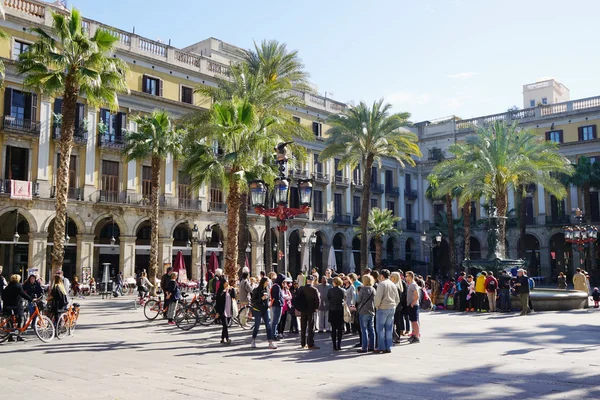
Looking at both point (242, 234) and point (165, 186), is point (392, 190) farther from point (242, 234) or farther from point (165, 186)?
point (242, 234)

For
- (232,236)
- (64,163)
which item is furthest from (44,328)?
(64,163)

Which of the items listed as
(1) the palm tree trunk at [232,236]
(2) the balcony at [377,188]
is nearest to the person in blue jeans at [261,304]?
(1) the palm tree trunk at [232,236]

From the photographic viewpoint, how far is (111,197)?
3494 cm

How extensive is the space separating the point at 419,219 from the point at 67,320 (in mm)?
47036

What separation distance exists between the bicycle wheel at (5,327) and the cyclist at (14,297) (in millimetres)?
143

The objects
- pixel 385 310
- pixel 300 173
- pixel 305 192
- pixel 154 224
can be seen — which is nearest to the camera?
pixel 385 310

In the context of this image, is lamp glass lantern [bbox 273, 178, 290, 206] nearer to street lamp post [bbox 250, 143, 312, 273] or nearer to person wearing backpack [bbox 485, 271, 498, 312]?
street lamp post [bbox 250, 143, 312, 273]

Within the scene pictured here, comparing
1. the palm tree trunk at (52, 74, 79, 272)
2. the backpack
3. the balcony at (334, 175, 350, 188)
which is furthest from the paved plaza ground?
the balcony at (334, 175, 350, 188)

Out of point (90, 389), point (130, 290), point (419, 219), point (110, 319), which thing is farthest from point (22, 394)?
point (419, 219)

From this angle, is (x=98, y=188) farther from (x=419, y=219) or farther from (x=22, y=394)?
(x=419, y=219)

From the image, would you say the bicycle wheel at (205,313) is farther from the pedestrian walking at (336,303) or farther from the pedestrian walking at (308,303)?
the pedestrian walking at (336,303)

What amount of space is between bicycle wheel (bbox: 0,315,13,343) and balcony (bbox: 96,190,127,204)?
2243 cm

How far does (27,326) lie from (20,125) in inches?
867

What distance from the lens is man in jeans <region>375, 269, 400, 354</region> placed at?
35.9ft
